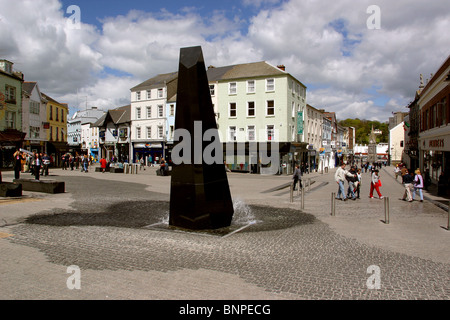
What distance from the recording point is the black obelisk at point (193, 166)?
9273mm

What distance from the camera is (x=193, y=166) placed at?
30.3ft

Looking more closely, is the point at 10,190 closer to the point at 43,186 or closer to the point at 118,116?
the point at 43,186

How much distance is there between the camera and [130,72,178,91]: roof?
159ft

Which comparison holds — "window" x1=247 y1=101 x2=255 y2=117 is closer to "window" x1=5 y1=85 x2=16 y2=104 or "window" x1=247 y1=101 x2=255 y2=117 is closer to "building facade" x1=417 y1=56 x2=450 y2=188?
"building facade" x1=417 y1=56 x2=450 y2=188

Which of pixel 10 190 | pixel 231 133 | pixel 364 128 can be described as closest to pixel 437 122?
pixel 231 133

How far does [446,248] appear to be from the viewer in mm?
8000

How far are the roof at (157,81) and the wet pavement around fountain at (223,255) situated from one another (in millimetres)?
38140

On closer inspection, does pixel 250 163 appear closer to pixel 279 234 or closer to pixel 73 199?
pixel 73 199

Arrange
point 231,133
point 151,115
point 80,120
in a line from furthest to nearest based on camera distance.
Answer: point 80,120, point 151,115, point 231,133

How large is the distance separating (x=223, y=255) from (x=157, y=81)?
46.8 m

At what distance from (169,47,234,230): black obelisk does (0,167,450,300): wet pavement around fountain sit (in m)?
0.46

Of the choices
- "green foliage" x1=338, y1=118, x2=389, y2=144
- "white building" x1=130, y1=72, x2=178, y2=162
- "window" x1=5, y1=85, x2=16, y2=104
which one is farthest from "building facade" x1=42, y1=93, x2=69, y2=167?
"green foliage" x1=338, y1=118, x2=389, y2=144

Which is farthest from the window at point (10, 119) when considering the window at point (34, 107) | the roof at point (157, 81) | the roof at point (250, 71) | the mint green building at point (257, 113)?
the roof at point (250, 71)

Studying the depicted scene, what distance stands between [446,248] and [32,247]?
30.9 feet
